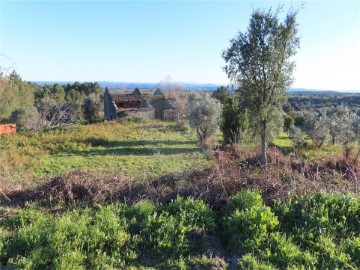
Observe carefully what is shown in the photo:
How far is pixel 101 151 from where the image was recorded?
1920cm

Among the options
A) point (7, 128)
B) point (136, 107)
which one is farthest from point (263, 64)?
point (136, 107)

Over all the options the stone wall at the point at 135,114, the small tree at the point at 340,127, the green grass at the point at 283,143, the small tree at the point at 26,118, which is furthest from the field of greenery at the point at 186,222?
the stone wall at the point at 135,114

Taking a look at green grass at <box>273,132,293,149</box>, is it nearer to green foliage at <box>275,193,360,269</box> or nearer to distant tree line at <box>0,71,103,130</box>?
green foliage at <box>275,193,360,269</box>

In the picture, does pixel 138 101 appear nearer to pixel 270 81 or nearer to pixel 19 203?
pixel 270 81

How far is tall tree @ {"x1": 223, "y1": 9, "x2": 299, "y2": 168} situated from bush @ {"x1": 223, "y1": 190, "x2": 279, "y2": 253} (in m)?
7.58

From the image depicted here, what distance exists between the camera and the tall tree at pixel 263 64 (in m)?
12.3

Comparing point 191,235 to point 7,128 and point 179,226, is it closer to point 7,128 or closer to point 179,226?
point 179,226

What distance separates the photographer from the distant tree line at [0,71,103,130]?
2401 centimetres

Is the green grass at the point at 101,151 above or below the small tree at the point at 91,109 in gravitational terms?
below

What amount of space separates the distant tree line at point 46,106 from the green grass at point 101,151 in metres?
2.65

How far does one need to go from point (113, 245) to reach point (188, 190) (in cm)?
198

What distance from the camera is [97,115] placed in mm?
42375

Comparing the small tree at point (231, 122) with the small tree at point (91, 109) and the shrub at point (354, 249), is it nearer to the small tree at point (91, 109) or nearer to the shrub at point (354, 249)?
the shrub at point (354, 249)

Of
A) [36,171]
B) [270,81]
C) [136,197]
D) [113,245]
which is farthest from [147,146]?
[113,245]
